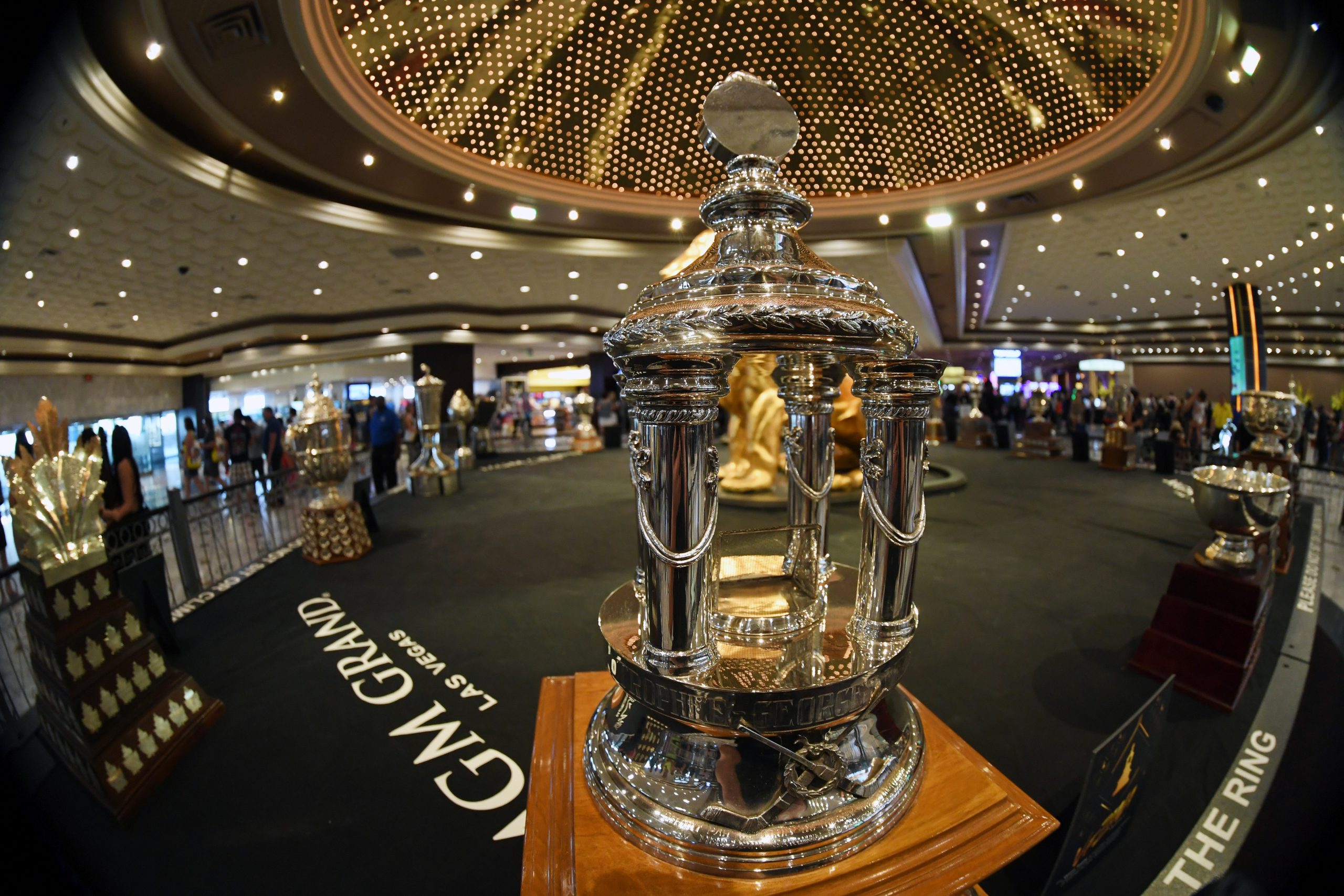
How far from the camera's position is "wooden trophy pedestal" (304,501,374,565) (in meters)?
4.33

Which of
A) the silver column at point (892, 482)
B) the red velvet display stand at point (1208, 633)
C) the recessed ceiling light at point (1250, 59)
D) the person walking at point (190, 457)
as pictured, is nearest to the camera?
the silver column at point (892, 482)

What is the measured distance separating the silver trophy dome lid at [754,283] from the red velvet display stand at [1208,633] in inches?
98.3

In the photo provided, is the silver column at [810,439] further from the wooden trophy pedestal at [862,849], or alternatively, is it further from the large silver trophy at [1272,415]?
the large silver trophy at [1272,415]

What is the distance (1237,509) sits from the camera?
8.40ft

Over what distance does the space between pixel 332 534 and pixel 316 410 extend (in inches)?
45.1

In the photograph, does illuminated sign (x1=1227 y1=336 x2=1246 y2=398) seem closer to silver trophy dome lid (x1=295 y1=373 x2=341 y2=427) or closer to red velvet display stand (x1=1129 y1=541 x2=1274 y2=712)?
red velvet display stand (x1=1129 y1=541 x2=1274 y2=712)

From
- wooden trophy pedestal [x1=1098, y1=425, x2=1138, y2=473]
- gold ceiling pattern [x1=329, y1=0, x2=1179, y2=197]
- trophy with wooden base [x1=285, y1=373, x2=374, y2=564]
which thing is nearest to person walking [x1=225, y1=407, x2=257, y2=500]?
trophy with wooden base [x1=285, y1=373, x2=374, y2=564]

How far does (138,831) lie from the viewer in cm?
166

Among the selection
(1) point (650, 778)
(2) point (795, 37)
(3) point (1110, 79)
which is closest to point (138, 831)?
(1) point (650, 778)

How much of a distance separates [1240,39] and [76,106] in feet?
30.5

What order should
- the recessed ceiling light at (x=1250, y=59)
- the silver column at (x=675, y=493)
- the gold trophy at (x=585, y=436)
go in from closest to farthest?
the silver column at (x=675, y=493) → the recessed ceiling light at (x=1250, y=59) → the gold trophy at (x=585, y=436)

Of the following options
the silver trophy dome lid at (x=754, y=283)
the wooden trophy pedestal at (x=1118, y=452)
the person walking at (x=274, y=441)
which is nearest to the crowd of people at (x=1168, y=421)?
the wooden trophy pedestal at (x=1118, y=452)

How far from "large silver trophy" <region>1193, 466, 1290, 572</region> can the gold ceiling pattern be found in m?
3.93

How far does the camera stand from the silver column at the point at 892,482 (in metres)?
1.21
